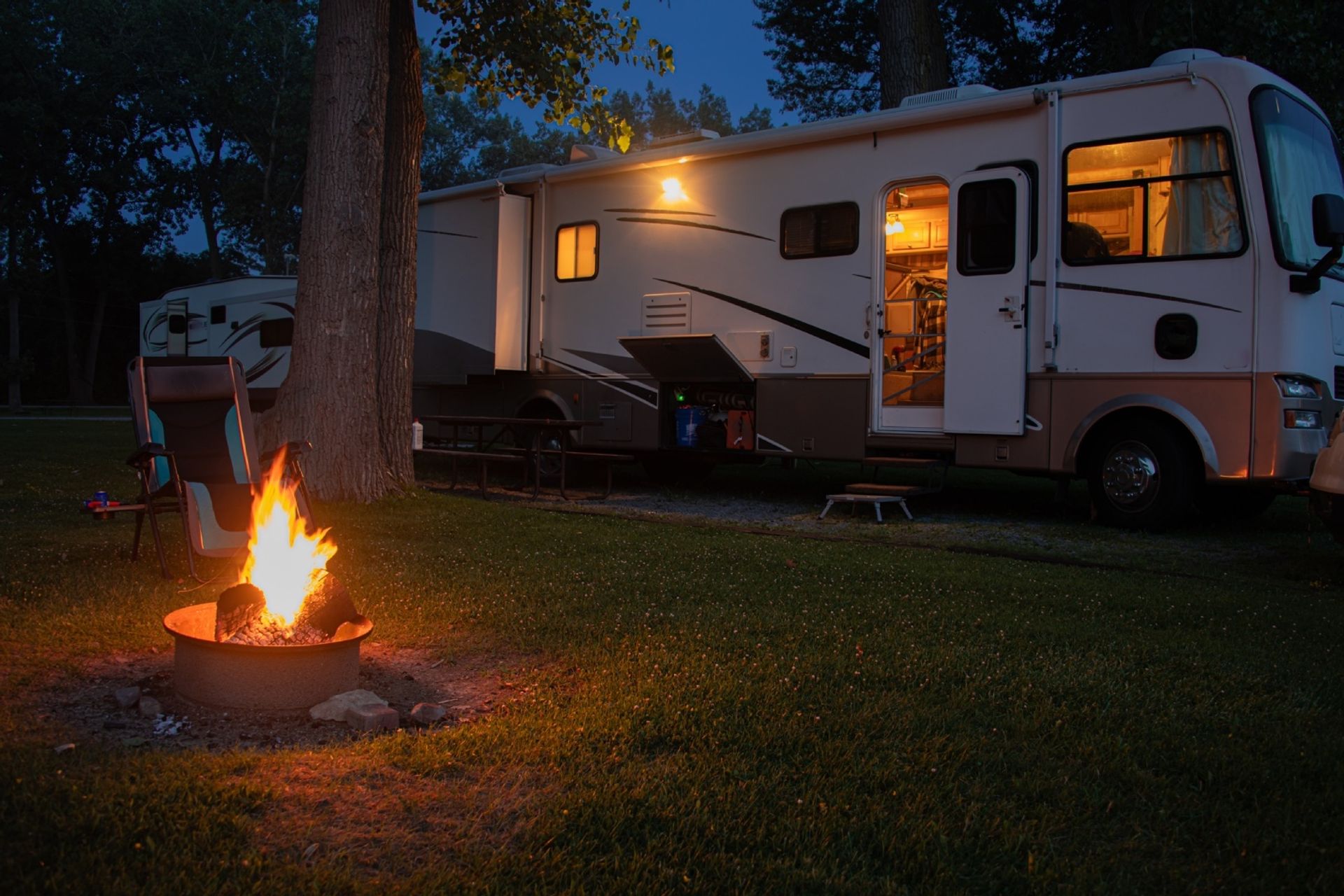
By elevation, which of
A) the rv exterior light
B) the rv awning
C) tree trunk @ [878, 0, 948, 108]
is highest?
tree trunk @ [878, 0, 948, 108]

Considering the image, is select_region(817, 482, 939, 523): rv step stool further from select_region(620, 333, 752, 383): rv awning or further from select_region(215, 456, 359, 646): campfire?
select_region(215, 456, 359, 646): campfire

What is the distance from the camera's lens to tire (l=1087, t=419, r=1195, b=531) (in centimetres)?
805

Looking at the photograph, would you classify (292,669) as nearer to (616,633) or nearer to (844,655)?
(616,633)

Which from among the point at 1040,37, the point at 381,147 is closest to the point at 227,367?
the point at 381,147

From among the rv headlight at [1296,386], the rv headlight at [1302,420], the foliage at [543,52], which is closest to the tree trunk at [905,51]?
the foliage at [543,52]

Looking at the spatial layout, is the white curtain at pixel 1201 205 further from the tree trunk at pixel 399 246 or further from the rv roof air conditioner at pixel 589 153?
the tree trunk at pixel 399 246

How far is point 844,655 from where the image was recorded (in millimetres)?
4094

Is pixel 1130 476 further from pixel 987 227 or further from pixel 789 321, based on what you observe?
pixel 789 321

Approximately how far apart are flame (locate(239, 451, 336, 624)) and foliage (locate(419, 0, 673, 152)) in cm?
785

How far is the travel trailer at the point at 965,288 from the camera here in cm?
775

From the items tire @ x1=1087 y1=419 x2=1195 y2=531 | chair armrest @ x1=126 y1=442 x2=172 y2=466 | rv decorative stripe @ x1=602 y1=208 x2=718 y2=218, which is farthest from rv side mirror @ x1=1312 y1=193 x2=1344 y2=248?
chair armrest @ x1=126 y1=442 x2=172 y2=466

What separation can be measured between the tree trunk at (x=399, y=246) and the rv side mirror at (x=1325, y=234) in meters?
6.77

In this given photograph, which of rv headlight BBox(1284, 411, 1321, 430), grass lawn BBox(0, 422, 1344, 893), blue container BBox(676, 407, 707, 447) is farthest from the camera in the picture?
blue container BBox(676, 407, 707, 447)

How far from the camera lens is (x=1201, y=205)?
7.90m
